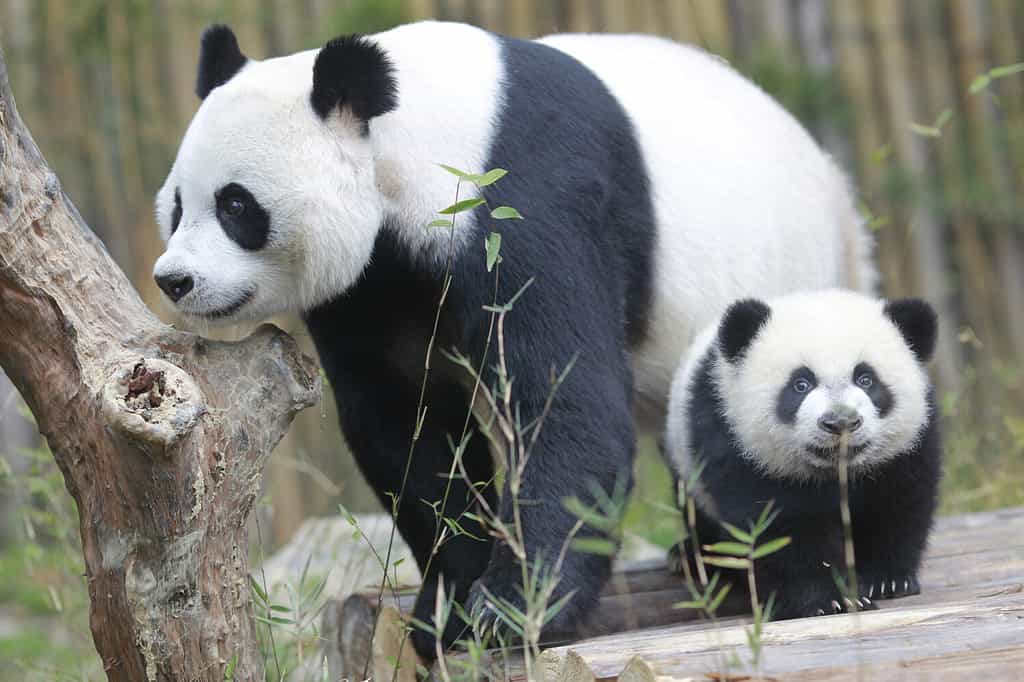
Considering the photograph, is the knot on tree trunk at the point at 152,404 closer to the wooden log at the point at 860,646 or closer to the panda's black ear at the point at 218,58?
the wooden log at the point at 860,646

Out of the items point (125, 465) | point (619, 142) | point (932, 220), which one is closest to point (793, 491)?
point (619, 142)

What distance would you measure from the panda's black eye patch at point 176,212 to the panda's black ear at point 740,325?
149 cm

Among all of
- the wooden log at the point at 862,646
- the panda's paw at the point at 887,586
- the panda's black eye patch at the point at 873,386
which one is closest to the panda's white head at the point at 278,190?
the wooden log at the point at 862,646

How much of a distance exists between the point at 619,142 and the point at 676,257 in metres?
0.45

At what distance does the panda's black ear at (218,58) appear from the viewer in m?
3.68

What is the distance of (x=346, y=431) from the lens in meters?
3.96

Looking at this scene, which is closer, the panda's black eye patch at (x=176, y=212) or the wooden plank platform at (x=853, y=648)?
the wooden plank platform at (x=853, y=648)

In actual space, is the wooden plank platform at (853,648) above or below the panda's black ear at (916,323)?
below

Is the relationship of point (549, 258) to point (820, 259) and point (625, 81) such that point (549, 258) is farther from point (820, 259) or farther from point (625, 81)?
point (820, 259)

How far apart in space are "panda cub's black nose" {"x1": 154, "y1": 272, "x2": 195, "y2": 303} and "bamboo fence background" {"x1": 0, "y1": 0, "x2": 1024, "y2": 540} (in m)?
4.00

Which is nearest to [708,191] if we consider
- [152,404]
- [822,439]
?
[822,439]

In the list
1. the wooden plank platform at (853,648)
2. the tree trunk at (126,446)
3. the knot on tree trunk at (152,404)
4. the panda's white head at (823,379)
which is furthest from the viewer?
the panda's white head at (823,379)

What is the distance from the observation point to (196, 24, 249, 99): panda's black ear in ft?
12.1

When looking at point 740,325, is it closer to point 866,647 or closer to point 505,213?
point 505,213
